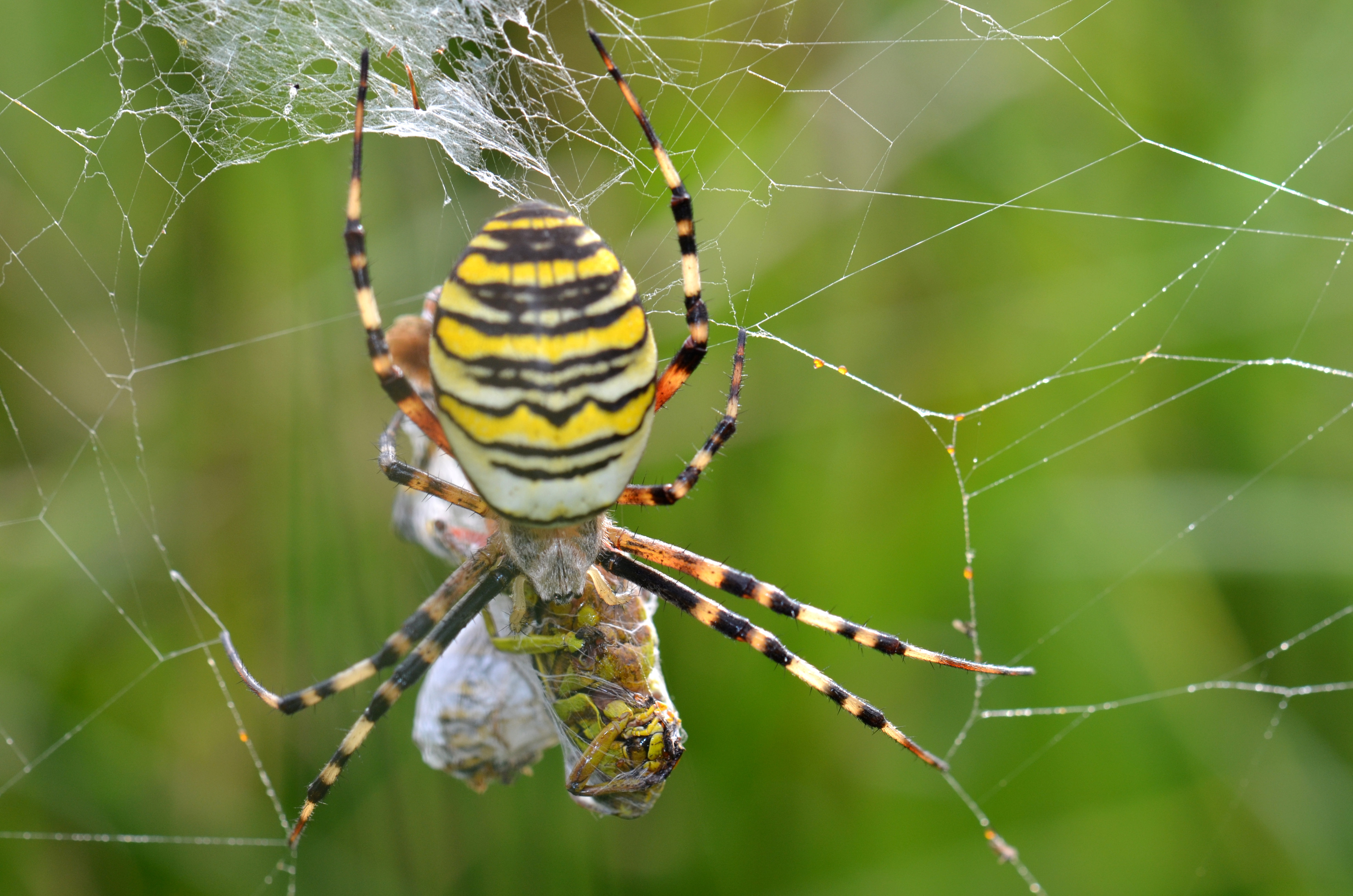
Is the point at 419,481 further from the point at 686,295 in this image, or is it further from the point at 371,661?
the point at 686,295

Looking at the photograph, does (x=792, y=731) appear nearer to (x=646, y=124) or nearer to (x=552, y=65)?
(x=646, y=124)

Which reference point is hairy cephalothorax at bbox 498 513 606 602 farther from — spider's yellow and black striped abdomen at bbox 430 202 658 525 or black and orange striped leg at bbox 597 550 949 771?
spider's yellow and black striped abdomen at bbox 430 202 658 525

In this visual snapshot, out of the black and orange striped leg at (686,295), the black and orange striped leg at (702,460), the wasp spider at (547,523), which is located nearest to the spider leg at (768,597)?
the wasp spider at (547,523)

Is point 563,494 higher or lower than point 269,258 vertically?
lower

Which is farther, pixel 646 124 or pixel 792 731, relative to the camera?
pixel 792 731

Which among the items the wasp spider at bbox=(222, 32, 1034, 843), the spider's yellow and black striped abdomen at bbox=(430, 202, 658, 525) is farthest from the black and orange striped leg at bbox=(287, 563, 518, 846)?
the spider's yellow and black striped abdomen at bbox=(430, 202, 658, 525)

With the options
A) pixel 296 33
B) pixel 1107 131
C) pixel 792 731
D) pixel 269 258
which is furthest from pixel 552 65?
pixel 792 731

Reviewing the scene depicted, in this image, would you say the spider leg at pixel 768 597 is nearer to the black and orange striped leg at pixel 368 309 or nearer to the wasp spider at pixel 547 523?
the wasp spider at pixel 547 523
